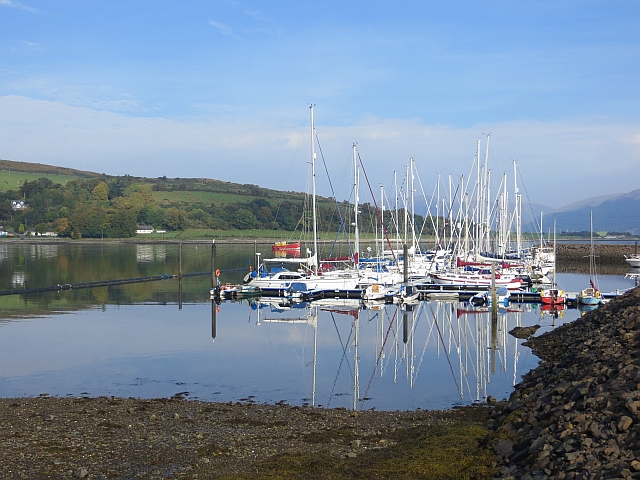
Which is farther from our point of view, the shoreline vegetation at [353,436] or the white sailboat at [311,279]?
the white sailboat at [311,279]

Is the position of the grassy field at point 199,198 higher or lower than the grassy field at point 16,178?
lower

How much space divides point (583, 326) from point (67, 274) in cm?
4864

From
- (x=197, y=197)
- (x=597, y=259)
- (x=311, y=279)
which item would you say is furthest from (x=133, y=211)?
(x=311, y=279)

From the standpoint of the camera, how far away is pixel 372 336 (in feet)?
104

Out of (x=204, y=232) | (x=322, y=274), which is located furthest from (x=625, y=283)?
(x=204, y=232)

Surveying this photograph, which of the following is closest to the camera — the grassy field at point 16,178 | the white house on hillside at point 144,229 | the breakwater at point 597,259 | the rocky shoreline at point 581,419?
the rocky shoreline at point 581,419

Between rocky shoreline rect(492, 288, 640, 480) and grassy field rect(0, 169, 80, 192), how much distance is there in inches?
7030

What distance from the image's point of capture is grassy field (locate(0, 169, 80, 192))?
17712 centimetres

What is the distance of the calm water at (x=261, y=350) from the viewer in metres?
20.8

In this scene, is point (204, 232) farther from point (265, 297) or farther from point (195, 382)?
point (195, 382)

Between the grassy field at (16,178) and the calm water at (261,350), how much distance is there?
144 meters

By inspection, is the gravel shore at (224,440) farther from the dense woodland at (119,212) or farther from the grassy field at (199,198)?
the grassy field at (199,198)

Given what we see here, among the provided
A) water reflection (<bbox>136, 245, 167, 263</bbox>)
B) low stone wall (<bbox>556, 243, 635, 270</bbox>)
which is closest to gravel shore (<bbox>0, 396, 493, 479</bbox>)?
water reflection (<bbox>136, 245, 167, 263</bbox>)

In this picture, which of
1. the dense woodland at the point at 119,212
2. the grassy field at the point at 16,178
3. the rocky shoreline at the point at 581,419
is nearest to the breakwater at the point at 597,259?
the dense woodland at the point at 119,212
